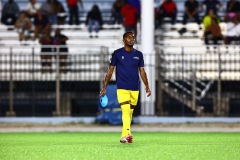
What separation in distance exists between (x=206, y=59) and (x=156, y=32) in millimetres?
4281

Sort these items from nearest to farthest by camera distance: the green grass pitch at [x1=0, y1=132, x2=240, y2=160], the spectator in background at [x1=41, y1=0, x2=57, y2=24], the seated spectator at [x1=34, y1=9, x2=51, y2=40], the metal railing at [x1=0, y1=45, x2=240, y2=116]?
the green grass pitch at [x1=0, y1=132, x2=240, y2=160], the metal railing at [x1=0, y1=45, x2=240, y2=116], the seated spectator at [x1=34, y1=9, x2=51, y2=40], the spectator in background at [x1=41, y1=0, x2=57, y2=24]

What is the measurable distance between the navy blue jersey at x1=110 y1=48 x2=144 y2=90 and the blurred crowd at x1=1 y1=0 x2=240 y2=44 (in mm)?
14368

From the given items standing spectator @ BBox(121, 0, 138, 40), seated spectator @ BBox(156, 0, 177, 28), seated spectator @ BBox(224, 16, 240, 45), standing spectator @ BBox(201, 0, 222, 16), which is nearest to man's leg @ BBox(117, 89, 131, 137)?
standing spectator @ BBox(121, 0, 138, 40)

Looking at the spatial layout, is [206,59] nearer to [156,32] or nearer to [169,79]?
[169,79]

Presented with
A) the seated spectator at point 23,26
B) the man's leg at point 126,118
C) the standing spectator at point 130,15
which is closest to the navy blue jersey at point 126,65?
the man's leg at point 126,118

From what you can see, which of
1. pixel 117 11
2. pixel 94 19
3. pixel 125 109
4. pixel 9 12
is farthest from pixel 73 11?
pixel 125 109

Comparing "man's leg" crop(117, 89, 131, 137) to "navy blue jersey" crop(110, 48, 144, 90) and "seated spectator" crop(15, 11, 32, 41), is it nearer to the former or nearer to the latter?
"navy blue jersey" crop(110, 48, 144, 90)

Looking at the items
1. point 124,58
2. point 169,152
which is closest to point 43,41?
point 124,58

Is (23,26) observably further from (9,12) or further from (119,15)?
(119,15)

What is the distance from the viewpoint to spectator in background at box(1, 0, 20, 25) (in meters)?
31.9

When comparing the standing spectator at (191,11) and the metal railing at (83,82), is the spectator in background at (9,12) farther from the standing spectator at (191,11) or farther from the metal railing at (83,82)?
the standing spectator at (191,11)

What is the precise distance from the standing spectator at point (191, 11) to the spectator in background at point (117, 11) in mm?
2268

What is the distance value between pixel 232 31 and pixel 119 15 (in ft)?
13.1

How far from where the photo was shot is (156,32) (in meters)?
31.8
